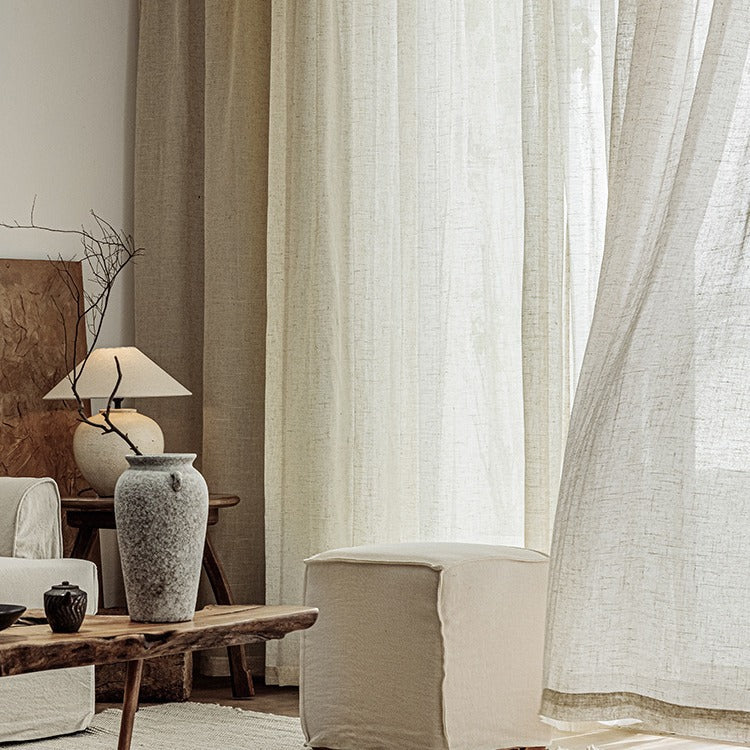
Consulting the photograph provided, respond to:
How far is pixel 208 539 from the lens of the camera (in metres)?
4.10

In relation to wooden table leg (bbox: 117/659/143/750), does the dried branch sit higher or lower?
higher

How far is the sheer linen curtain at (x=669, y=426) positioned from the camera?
2850 millimetres

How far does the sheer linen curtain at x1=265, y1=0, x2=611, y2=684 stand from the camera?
11.5 ft

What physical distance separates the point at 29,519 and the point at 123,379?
694 millimetres

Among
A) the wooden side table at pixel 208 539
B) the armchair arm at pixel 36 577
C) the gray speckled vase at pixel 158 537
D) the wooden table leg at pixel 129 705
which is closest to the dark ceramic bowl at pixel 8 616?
the gray speckled vase at pixel 158 537

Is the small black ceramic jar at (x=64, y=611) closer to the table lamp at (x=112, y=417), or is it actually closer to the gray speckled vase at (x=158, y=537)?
the gray speckled vase at (x=158, y=537)

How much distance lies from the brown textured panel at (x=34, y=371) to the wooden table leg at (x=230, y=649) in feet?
2.21

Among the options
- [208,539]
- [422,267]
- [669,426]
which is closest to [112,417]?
[208,539]

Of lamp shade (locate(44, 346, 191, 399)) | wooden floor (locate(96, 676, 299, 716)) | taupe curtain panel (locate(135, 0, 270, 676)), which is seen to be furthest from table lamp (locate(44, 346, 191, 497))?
wooden floor (locate(96, 676, 299, 716))

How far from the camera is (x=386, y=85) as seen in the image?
4074 mm

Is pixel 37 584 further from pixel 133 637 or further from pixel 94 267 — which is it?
pixel 94 267

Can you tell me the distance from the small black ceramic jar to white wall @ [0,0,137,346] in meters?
2.37

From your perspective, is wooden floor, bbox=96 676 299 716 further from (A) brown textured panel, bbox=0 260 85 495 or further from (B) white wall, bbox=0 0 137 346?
(B) white wall, bbox=0 0 137 346

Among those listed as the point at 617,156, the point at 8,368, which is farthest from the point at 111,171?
the point at 617,156
